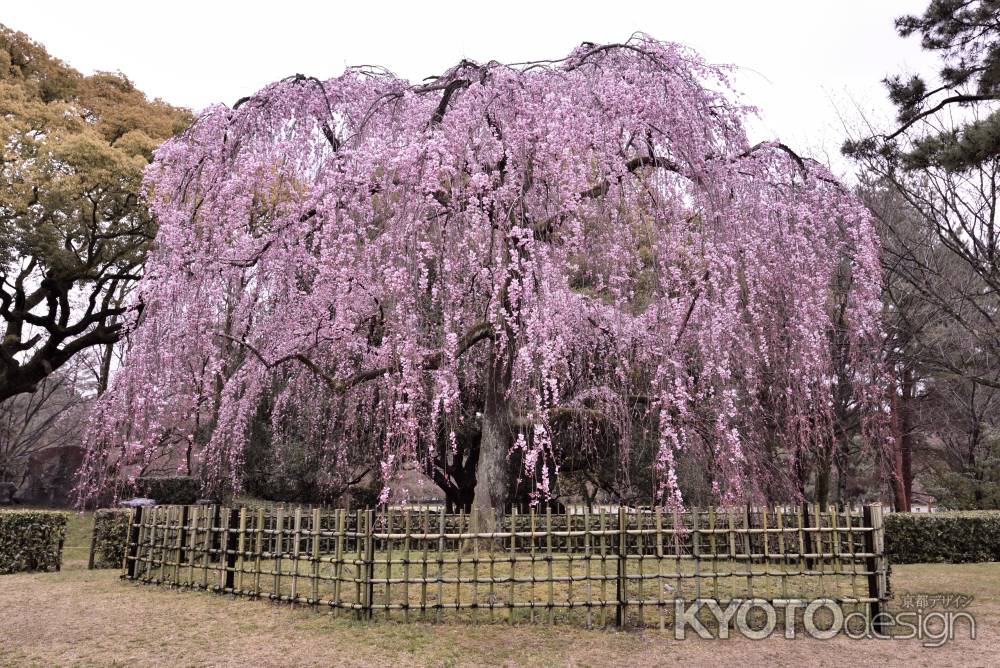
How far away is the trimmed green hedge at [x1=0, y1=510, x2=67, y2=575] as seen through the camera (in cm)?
884

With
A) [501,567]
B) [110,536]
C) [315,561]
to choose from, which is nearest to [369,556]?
[315,561]

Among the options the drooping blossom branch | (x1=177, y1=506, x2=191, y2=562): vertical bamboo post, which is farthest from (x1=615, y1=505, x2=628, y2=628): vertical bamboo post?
(x1=177, y1=506, x2=191, y2=562): vertical bamboo post

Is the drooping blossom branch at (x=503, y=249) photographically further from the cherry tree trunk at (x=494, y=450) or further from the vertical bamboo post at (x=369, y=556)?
the vertical bamboo post at (x=369, y=556)

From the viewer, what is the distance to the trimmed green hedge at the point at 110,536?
9180mm

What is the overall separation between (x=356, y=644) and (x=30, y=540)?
6469mm

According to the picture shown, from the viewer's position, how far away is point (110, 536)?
Result: 30.2 feet

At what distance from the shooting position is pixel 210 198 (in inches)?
313

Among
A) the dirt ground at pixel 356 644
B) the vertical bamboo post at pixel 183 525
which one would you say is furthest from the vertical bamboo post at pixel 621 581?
the vertical bamboo post at pixel 183 525

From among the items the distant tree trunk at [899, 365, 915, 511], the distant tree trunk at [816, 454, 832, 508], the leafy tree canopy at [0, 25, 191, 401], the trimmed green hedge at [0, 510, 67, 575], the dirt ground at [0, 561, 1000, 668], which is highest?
the leafy tree canopy at [0, 25, 191, 401]

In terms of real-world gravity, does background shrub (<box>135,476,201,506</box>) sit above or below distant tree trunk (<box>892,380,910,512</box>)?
below

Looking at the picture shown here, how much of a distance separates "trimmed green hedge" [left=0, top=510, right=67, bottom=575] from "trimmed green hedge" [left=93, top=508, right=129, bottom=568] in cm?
48

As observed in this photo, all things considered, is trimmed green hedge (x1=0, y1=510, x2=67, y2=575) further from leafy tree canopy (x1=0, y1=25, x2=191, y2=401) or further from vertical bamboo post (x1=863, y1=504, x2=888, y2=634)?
vertical bamboo post (x1=863, y1=504, x2=888, y2=634)

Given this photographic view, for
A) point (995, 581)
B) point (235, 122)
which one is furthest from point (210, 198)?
point (995, 581)

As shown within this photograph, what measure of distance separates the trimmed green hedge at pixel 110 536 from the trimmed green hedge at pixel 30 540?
48cm
